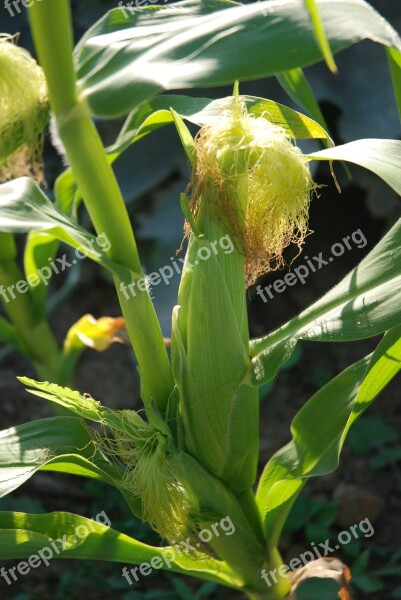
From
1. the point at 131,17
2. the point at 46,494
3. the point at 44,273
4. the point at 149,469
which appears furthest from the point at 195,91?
the point at 149,469

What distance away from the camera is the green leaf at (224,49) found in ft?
1.89

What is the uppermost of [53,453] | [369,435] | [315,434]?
[53,453]

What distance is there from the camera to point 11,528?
2.92 feet

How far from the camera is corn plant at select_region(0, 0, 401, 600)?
61 centimetres

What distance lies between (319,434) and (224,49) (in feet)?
1.64

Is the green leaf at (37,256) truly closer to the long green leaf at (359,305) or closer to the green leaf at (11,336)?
the green leaf at (11,336)

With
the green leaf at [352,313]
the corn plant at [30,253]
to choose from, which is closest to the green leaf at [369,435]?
the corn plant at [30,253]

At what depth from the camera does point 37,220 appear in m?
0.72

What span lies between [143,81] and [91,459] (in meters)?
0.50

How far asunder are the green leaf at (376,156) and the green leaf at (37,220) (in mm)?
238

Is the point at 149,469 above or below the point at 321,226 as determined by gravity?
above

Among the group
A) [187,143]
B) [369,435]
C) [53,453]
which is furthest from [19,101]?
[369,435]

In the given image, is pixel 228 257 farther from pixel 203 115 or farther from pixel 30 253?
pixel 30 253

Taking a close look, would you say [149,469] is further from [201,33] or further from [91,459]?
[201,33]
